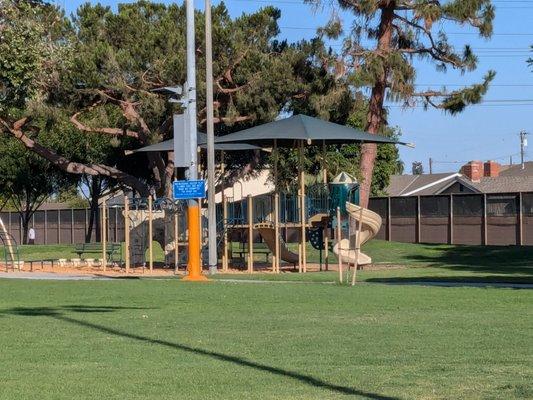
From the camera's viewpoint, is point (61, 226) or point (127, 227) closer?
point (127, 227)

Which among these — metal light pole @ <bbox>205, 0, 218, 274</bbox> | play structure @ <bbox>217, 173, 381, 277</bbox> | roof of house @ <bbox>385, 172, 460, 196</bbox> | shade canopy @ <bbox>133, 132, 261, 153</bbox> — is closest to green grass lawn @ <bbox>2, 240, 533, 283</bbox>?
metal light pole @ <bbox>205, 0, 218, 274</bbox>

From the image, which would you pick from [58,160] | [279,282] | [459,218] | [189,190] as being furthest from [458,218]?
[189,190]

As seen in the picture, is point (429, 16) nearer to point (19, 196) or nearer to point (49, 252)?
point (49, 252)

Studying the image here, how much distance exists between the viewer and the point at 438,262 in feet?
115

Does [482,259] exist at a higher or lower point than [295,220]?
lower

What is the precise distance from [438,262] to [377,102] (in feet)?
22.6

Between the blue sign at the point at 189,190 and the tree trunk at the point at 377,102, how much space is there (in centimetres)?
1468

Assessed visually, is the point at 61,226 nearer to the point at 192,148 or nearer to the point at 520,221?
the point at 520,221

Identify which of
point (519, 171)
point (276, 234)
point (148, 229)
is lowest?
point (276, 234)

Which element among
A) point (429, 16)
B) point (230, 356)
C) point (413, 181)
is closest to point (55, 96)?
point (429, 16)

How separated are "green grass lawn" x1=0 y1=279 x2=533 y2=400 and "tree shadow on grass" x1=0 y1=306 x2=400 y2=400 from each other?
2cm

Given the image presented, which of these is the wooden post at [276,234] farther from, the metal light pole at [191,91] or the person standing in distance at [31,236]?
the person standing in distance at [31,236]

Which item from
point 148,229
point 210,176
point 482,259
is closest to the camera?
point 210,176

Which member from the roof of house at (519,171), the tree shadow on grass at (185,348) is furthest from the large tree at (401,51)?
the roof of house at (519,171)
